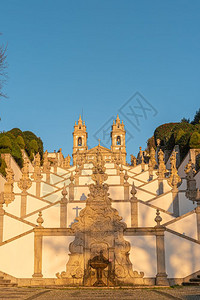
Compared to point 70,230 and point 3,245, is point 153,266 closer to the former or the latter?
point 70,230

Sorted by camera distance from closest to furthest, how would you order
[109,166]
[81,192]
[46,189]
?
1. [81,192]
2. [46,189]
3. [109,166]

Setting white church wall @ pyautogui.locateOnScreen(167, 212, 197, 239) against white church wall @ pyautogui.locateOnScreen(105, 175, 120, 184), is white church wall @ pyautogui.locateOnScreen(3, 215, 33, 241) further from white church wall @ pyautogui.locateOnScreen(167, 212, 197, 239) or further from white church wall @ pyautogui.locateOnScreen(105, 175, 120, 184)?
white church wall @ pyautogui.locateOnScreen(105, 175, 120, 184)

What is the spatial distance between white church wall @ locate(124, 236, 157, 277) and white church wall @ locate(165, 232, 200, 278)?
0.58 meters

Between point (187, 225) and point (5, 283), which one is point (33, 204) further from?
point (187, 225)

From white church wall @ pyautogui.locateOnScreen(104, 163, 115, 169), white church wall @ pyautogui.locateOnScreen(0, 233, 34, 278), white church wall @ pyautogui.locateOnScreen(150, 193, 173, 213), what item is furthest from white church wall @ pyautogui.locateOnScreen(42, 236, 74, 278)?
white church wall @ pyautogui.locateOnScreen(104, 163, 115, 169)

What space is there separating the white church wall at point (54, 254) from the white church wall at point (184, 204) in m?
9.09

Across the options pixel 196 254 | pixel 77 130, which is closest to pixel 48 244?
pixel 196 254

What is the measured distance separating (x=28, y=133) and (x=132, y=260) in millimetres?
35150

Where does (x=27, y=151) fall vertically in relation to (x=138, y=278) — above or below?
above

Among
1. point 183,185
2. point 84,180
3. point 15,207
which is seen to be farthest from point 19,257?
point 84,180

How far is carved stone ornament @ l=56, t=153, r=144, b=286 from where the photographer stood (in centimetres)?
1686

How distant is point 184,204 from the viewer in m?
24.7

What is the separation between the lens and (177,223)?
64.6 ft

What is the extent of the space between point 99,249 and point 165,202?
8.41 meters
